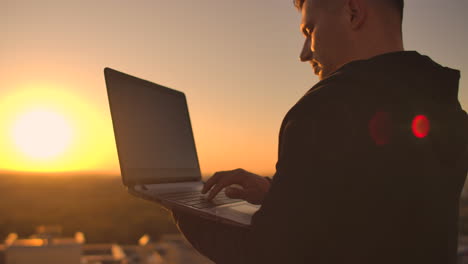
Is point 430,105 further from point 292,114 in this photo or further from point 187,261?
point 187,261

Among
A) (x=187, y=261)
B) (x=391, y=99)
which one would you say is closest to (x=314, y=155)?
(x=391, y=99)

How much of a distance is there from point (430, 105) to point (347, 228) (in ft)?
1.05

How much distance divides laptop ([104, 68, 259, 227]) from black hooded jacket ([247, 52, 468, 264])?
0.51 metres

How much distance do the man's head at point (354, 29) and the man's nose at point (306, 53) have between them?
12 centimetres

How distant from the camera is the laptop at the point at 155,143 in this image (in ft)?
4.62

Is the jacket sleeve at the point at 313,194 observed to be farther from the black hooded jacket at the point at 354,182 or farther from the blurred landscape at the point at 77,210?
the blurred landscape at the point at 77,210

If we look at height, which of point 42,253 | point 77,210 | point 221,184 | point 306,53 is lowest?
point 77,210

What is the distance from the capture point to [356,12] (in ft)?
2.94

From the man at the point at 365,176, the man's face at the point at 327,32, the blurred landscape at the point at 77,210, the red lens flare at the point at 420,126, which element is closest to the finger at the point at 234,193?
the man at the point at 365,176

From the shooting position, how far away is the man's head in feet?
2.92

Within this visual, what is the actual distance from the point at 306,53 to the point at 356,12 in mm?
221

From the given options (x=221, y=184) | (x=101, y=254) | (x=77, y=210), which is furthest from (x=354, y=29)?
(x=77, y=210)

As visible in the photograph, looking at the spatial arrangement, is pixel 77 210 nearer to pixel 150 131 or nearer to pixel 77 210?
pixel 77 210

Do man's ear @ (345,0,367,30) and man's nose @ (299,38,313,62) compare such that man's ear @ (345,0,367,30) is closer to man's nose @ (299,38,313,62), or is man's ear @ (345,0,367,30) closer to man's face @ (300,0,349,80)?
man's face @ (300,0,349,80)
